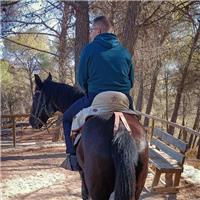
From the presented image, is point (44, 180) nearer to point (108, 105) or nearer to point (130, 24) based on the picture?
point (108, 105)

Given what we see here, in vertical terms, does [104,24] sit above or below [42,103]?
above

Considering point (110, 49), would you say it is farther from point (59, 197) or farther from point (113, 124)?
point (59, 197)

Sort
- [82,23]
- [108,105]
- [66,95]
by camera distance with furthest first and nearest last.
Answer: [82,23] → [66,95] → [108,105]

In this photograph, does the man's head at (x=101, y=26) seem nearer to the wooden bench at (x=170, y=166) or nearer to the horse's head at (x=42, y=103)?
the horse's head at (x=42, y=103)

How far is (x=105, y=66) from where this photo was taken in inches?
139

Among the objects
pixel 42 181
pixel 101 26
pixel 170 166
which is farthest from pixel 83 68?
pixel 42 181

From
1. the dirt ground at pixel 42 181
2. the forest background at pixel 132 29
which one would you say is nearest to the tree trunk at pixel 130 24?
the forest background at pixel 132 29

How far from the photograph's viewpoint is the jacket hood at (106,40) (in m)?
3.63

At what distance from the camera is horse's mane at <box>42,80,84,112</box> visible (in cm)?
477

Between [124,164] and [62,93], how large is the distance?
2.15 m

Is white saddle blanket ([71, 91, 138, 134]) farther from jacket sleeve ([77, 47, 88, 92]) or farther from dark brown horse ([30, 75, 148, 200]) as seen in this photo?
jacket sleeve ([77, 47, 88, 92])

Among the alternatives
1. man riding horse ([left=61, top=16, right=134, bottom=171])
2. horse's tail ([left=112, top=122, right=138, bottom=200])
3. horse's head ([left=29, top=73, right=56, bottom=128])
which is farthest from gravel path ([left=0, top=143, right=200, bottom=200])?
horse's tail ([left=112, top=122, right=138, bottom=200])

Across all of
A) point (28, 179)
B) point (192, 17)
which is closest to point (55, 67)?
point (192, 17)

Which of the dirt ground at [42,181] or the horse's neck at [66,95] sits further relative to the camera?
the dirt ground at [42,181]
